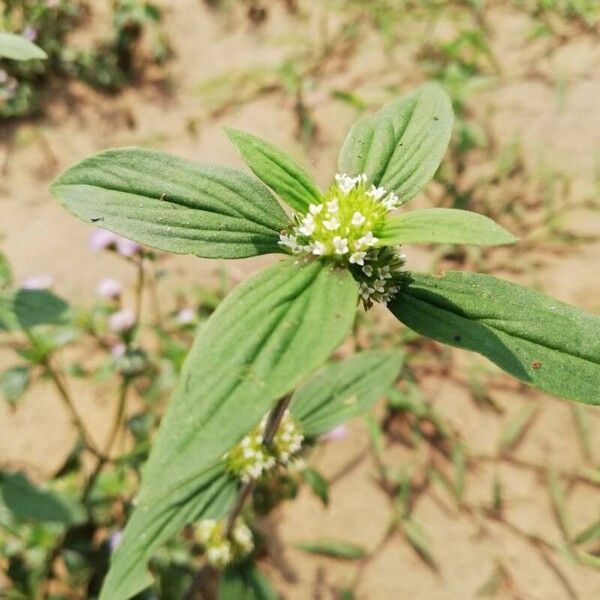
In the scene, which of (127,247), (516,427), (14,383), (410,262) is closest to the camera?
(14,383)

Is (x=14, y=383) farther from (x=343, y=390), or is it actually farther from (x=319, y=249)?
(x=319, y=249)

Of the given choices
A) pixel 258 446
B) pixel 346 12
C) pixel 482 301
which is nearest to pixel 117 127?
pixel 346 12

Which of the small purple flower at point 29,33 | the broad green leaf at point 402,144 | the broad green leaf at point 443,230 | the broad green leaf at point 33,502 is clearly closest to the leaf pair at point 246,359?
the broad green leaf at point 443,230

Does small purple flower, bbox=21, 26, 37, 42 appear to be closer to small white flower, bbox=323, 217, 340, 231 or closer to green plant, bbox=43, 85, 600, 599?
green plant, bbox=43, 85, 600, 599

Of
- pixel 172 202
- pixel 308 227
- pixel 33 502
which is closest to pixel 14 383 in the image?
pixel 33 502

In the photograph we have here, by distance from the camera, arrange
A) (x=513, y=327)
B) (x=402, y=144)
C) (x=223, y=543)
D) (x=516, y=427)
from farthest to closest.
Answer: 1. (x=516, y=427)
2. (x=223, y=543)
3. (x=402, y=144)
4. (x=513, y=327)
